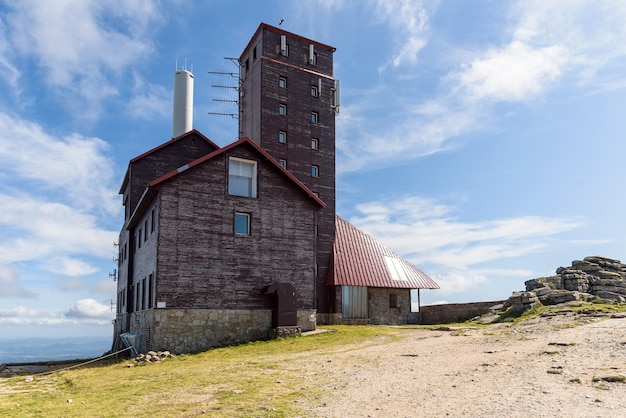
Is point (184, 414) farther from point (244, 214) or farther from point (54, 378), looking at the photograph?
point (244, 214)

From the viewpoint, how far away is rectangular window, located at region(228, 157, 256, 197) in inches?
1115

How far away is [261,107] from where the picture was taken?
39.8 metres

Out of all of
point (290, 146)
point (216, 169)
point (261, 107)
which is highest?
point (261, 107)

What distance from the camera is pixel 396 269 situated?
4206 centimetres

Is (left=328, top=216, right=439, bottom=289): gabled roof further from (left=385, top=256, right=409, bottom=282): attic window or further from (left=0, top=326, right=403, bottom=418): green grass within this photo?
(left=0, top=326, right=403, bottom=418): green grass

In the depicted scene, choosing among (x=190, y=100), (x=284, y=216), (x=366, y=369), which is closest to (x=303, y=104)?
(x=190, y=100)

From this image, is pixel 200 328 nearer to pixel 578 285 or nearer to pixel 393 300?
pixel 393 300

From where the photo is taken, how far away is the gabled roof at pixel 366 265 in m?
39.2

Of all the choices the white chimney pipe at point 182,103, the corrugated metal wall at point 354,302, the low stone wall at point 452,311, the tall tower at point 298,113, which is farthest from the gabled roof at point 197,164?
the white chimney pipe at point 182,103

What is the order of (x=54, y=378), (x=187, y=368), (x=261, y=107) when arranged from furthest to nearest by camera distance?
1. (x=261, y=107)
2. (x=54, y=378)
3. (x=187, y=368)

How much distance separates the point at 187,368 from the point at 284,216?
39.6ft

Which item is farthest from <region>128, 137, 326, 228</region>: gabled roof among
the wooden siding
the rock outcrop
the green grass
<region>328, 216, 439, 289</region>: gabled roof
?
the rock outcrop

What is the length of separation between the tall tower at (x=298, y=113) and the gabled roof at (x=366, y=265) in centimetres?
103

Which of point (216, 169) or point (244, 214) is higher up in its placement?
point (216, 169)
